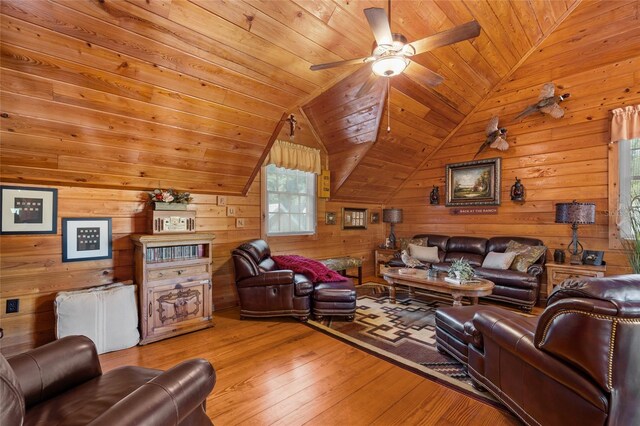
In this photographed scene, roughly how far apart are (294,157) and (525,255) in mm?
3746

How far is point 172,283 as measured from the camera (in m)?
2.96

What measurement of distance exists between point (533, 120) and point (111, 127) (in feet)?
18.7

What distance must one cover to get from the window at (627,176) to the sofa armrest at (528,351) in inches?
131

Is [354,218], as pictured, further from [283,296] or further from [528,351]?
[528,351]

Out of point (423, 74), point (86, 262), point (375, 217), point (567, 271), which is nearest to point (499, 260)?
point (567, 271)

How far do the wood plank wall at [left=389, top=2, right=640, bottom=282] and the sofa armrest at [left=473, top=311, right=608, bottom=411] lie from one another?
3377 millimetres

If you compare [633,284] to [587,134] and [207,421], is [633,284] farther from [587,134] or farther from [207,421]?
[587,134]

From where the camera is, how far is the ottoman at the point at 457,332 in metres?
2.04

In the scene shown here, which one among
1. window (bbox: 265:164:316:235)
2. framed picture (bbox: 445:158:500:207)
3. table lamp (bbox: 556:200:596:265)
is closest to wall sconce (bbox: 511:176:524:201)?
framed picture (bbox: 445:158:500:207)

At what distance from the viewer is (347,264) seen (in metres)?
4.73

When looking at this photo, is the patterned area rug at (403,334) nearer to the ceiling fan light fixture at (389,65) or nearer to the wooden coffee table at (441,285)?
the wooden coffee table at (441,285)

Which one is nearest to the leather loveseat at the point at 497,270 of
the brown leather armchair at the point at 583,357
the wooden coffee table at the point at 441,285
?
the wooden coffee table at the point at 441,285

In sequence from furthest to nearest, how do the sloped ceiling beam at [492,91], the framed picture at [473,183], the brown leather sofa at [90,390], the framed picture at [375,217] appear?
the framed picture at [375,217] → the framed picture at [473,183] → the sloped ceiling beam at [492,91] → the brown leather sofa at [90,390]

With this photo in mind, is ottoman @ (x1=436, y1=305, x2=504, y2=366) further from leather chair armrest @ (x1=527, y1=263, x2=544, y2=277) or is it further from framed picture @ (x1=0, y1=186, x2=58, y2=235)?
framed picture @ (x1=0, y1=186, x2=58, y2=235)
